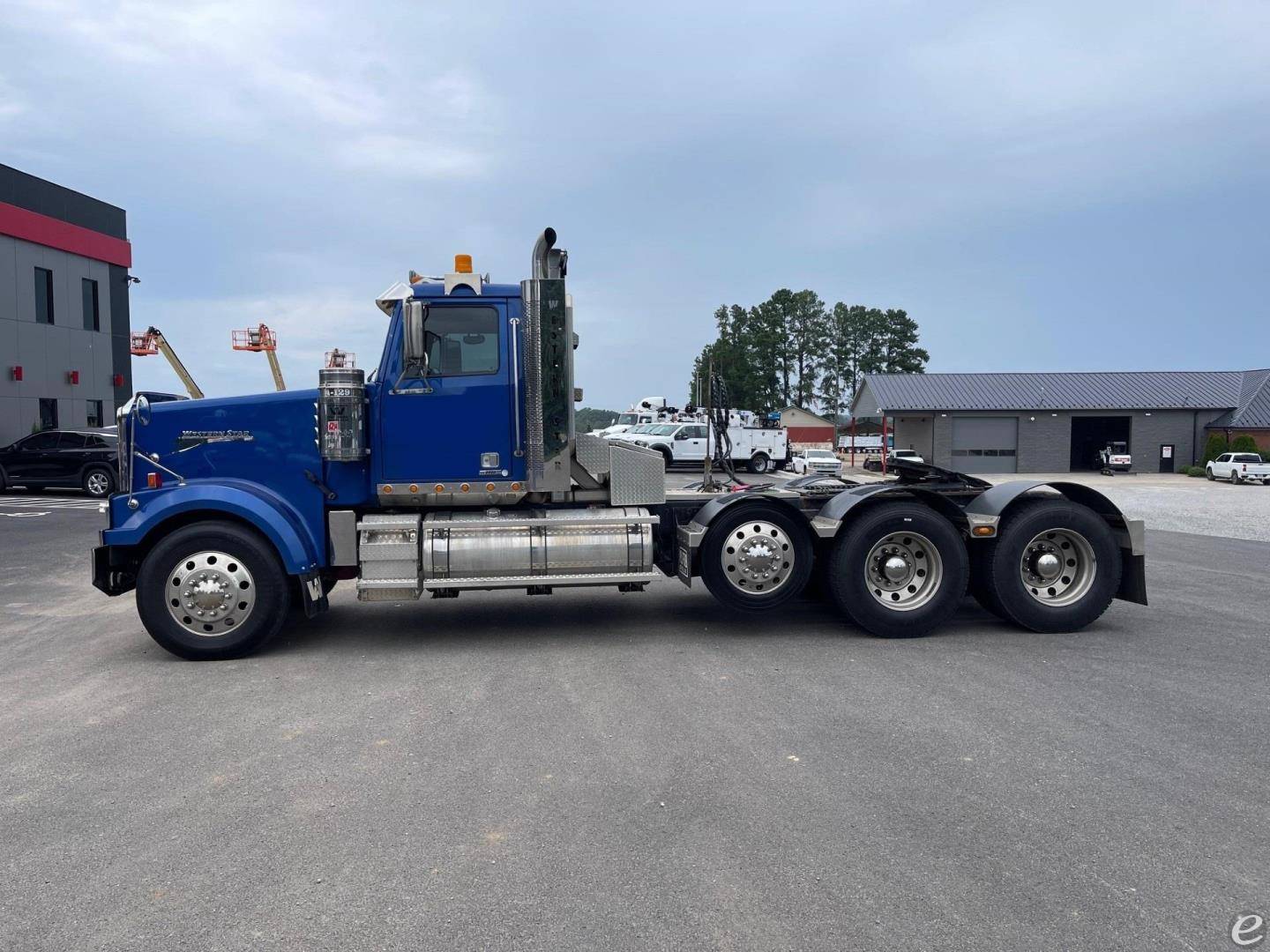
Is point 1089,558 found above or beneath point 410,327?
beneath

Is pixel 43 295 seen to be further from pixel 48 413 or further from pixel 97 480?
pixel 97 480

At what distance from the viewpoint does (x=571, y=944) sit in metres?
3.11

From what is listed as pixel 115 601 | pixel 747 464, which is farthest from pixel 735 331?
pixel 115 601

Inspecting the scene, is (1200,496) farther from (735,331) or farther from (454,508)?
(735,331)

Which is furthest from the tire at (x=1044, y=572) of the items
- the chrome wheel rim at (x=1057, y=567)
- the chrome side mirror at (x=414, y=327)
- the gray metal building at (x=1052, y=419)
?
the gray metal building at (x=1052, y=419)

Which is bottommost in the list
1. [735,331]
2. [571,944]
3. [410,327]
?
[571,944]

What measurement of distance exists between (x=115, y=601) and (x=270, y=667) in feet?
12.8

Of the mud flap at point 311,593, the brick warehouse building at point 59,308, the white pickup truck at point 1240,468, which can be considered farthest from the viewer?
the white pickup truck at point 1240,468

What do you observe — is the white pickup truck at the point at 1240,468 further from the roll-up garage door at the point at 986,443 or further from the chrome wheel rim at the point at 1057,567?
the chrome wheel rim at the point at 1057,567

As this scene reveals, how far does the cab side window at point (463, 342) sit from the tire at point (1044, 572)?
A: 452 centimetres

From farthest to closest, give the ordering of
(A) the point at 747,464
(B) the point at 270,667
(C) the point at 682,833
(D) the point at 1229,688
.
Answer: (A) the point at 747,464 < (B) the point at 270,667 < (D) the point at 1229,688 < (C) the point at 682,833

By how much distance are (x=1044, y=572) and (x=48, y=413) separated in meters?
32.3

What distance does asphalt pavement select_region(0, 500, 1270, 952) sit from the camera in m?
3.28

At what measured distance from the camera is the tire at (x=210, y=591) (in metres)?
6.77
